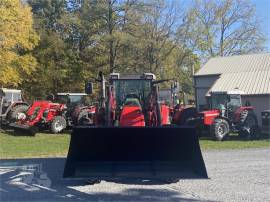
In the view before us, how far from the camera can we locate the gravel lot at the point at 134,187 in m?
7.40

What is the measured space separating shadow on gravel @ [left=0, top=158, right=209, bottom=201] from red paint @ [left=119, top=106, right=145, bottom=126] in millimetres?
2363

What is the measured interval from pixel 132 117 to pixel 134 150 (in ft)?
11.6

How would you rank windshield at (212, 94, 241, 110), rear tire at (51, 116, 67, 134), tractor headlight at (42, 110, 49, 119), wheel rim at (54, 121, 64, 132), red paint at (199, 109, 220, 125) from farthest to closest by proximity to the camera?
tractor headlight at (42, 110, 49, 119), wheel rim at (54, 121, 64, 132), rear tire at (51, 116, 67, 134), windshield at (212, 94, 241, 110), red paint at (199, 109, 220, 125)

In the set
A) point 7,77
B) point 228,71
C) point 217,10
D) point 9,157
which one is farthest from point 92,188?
point 217,10

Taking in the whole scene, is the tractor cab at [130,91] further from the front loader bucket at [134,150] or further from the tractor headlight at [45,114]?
the tractor headlight at [45,114]

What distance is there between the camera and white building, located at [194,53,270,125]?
26.5 metres

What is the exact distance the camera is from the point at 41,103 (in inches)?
840

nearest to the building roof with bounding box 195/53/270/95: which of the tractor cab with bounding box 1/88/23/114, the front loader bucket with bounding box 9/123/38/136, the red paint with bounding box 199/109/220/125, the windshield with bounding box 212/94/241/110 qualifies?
the windshield with bounding box 212/94/241/110

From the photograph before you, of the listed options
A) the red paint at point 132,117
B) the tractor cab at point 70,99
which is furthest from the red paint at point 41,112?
the red paint at point 132,117

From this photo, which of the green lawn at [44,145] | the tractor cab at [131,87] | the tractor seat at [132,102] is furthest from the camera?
the green lawn at [44,145]

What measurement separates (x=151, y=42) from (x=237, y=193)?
27988 millimetres

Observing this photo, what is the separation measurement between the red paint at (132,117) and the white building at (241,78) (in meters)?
13.2

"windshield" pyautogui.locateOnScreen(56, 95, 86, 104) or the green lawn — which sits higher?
"windshield" pyautogui.locateOnScreen(56, 95, 86, 104)

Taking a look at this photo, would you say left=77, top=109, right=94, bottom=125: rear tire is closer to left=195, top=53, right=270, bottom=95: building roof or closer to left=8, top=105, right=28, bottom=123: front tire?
left=8, top=105, right=28, bottom=123: front tire
